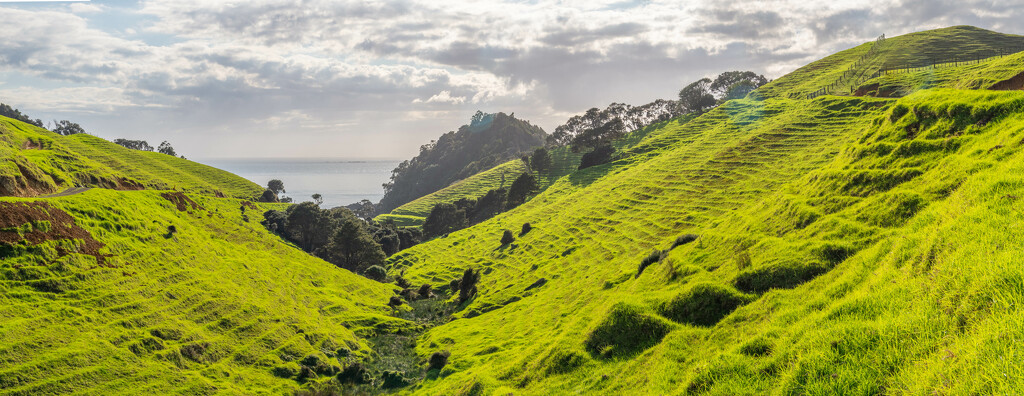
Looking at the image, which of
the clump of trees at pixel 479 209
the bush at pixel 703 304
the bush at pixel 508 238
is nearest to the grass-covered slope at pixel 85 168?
the clump of trees at pixel 479 209

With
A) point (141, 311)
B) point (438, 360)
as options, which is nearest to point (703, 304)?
point (438, 360)

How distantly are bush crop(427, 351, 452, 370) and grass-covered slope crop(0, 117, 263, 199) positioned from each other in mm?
40399

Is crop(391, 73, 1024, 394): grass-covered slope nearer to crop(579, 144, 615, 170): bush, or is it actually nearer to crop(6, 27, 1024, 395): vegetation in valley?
crop(6, 27, 1024, 395): vegetation in valley

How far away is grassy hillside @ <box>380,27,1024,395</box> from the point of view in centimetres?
800

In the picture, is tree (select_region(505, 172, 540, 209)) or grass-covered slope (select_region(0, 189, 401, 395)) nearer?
grass-covered slope (select_region(0, 189, 401, 395))

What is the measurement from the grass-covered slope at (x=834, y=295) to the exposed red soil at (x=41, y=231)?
93.7 feet

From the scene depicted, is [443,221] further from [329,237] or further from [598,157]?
[598,157]

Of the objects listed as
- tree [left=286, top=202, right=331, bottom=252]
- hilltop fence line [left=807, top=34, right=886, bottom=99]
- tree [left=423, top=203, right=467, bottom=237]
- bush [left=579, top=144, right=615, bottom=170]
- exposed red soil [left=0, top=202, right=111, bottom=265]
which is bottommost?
tree [left=423, top=203, right=467, bottom=237]

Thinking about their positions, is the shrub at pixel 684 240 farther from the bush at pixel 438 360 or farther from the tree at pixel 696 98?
the tree at pixel 696 98

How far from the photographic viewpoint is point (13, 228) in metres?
31.0

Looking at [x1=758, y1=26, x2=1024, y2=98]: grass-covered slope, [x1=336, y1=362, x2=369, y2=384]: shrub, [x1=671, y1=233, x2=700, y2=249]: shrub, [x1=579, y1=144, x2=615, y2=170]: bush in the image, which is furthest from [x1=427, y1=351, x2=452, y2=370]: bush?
[x1=758, y1=26, x2=1024, y2=98]: grass-covered slope

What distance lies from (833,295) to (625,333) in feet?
25.5

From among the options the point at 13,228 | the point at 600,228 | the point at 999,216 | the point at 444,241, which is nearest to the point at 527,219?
the point at 444,241

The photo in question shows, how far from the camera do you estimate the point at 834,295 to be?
13.3m
